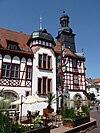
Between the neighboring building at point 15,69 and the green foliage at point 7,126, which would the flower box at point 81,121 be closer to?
the green foliage at point 7,126

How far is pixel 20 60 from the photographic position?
2278cm

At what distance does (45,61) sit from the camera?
82.0 ft

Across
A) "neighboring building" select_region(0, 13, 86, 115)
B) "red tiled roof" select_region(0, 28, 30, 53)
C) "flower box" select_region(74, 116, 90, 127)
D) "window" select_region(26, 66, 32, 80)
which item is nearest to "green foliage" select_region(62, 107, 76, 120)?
"flower box" select_region(74, 116, 90, 127)

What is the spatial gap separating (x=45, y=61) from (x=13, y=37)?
670 centimetres

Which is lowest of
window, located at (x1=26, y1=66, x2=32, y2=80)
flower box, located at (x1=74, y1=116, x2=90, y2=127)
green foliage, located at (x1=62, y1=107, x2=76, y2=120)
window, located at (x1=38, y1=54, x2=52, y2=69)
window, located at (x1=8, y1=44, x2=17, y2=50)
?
flower box, located at (x1=74, y1=116, x2=90, y2=127)

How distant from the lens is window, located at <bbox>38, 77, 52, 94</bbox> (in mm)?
23497

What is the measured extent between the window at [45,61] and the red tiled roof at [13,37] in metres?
2.62

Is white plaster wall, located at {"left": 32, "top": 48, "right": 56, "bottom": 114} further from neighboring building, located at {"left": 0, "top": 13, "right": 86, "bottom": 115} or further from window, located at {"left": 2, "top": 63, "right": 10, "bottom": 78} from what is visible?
window, located at {"left": 2, "top": 63, "right": 10, "bottom": 78}

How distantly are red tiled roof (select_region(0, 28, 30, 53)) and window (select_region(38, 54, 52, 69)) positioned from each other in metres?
2.62

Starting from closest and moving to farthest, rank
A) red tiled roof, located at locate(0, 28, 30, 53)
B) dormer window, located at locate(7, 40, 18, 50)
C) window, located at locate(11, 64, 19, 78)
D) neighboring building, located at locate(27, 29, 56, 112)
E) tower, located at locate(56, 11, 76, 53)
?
window, located at locate(11, 64, 19, 78)
dormer window, located at locate(7, 40, 18, 50)
neighboring building, located at locate(27, 29, 56, 112)
red tiled roof, located at locate(0, 28, 30, 53)
tower, located at locate(56, 11, 76, 53)

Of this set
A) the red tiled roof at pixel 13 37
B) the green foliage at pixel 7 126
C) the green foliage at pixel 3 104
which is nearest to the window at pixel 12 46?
the red tiled roof at pixel 13 37

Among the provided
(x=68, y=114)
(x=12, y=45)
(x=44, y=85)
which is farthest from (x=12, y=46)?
(x=68, y=114)

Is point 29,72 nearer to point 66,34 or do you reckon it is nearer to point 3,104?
point 3,104

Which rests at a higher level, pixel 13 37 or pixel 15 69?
pixel 13 37
